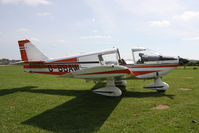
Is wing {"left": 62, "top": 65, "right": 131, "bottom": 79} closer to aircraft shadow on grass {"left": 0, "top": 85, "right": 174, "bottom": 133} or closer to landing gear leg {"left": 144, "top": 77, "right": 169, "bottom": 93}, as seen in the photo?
aircraft shadow on grass {"left": 0, "top": 85, "right": 174, "bottom": 133}

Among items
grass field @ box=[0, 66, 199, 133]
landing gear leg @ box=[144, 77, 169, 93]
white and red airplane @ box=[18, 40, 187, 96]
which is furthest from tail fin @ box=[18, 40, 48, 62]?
landing gear leg @ box=[144, 77, 169, 93]

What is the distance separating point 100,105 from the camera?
5.61 m

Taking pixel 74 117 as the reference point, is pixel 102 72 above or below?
above

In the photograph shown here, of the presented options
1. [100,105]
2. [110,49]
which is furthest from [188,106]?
[110,49]

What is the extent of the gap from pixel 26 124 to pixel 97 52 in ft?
14.9

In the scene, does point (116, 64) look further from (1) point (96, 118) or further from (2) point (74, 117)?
(2) point (74, 117)

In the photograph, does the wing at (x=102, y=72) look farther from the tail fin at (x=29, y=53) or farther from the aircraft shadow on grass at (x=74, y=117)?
the tail fin at (x=29, y=53)

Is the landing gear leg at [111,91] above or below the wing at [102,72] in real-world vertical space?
below

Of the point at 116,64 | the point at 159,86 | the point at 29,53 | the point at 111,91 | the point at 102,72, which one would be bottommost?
the point at 159,86

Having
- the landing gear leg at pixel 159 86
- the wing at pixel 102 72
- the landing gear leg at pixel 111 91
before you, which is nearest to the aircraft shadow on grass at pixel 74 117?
the landing gear leg at pixel 111 91

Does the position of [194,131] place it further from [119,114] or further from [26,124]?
[26,124]

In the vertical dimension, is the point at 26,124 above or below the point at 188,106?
above

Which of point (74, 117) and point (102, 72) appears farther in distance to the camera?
point (102, 72)

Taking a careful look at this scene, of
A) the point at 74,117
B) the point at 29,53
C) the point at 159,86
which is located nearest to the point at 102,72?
the point at 74,117
